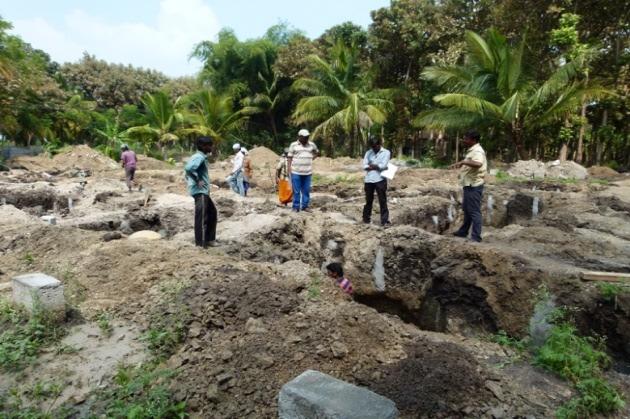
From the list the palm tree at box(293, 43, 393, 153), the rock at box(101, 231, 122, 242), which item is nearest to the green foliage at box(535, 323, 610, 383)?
the rock at box(101, 231, 122, 242)

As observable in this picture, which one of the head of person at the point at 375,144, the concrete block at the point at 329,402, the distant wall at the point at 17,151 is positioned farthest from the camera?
the distant wall at the point at 17,151

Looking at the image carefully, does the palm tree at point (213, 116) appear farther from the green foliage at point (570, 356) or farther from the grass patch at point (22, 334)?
the green foliage at point (570, 356)

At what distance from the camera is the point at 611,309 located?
16.9 ft

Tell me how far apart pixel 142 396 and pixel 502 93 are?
17.3 metres

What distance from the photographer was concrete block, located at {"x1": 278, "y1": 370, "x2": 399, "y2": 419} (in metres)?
2.60

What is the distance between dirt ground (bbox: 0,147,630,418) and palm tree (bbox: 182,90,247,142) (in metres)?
17.1

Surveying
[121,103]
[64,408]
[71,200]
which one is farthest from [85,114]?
[64,408]

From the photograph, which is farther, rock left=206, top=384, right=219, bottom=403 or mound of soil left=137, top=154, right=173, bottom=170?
mound of soil left=137, top=154, right=173, bottom=170

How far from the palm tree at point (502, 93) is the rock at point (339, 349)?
1480 cm

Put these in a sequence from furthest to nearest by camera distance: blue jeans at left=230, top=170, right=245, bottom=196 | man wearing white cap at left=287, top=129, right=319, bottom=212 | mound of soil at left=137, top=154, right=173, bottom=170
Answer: mound of soil at left=137, top=154, right=173, bottom=170 < blue jeans at left=230, top=170, right=245, bottom=196 < man wearing white cap at left=287, top=129, right=319, bottom=212

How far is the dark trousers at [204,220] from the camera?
6301mm

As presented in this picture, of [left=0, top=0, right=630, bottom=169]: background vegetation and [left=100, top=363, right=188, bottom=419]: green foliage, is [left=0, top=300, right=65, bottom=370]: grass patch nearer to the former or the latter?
[left=100, top=363, right=188, bottom=419]: green foliage

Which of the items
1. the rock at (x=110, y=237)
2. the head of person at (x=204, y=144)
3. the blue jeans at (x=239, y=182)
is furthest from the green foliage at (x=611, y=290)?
the blue jeans at (x=239, y=182)

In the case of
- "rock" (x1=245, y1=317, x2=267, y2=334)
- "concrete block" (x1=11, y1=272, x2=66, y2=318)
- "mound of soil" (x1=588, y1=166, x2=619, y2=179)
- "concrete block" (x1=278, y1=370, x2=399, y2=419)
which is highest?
"mound of soil" (x1=588, y1=166, x2=619, y2=179)
